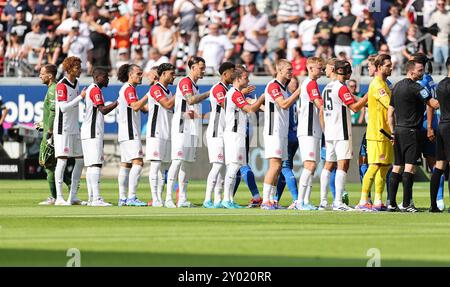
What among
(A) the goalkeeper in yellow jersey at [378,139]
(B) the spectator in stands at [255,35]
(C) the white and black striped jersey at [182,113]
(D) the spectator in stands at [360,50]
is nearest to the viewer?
(A) the goalkeeper in yellow jersey at [378,139]

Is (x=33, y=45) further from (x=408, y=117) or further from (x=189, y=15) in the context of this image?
(x=408, y=117)

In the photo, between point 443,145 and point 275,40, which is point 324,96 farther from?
point 275,40

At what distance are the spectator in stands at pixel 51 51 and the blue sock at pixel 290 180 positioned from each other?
50.3 ft

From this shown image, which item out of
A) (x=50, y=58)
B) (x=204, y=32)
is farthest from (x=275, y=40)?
(x=50, y=58)

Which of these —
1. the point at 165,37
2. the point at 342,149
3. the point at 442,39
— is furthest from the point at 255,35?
the point at 342,149

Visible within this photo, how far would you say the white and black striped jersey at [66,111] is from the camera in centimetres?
2078

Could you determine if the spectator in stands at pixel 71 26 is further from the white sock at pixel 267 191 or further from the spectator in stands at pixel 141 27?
the white sock at pixel 267 191

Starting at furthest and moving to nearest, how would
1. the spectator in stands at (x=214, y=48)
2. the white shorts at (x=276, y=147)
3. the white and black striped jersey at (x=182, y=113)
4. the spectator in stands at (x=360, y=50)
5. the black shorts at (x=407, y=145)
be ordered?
1. the spectator in stands at (x=214, y=48)
2. the spectator in stands at (x=360, y=50)
3. the white and black striped jersey at (x=182, y=113)
4. the white shorts at (x=276, y=147)
5. the black shorts at (x=407, y=145)

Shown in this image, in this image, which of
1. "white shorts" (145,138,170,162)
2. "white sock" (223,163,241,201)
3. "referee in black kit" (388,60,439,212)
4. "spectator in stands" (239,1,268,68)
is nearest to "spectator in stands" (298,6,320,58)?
"spectator in stands" (239,1,268,68)

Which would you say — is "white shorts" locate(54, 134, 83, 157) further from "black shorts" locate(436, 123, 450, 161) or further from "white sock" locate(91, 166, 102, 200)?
"black shorts" locate(436, 123, 450, 161)

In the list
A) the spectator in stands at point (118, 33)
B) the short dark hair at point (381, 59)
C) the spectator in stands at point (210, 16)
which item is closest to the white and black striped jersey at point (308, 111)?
the short dark hair at point (381, 59)
